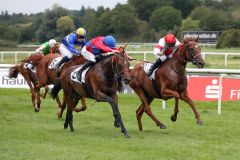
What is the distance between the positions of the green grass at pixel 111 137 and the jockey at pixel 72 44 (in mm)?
1297

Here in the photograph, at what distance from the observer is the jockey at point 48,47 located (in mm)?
15520

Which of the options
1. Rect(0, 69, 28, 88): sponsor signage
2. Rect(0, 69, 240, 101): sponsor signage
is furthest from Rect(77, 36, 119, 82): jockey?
Rect(0, 69, 28, 88): sponsor signage

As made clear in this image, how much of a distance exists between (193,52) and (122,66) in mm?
1694

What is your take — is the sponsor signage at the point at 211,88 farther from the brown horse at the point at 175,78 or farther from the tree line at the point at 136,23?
the tree line at the point at 136,23

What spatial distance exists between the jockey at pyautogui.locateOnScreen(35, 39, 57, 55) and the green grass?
160 centimetres

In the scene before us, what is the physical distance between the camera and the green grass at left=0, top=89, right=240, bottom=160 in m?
7.95

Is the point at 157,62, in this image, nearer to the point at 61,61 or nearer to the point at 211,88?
the point at 61,61

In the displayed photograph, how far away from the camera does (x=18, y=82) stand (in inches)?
805

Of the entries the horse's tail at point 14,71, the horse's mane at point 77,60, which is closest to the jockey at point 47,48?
the horse's tail at point 14,71

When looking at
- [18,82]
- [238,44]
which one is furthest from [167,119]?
[238,44]

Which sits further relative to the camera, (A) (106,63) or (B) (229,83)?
(B) (229,83)

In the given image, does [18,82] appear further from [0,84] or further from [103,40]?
[103,40]

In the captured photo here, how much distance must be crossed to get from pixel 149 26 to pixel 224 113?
4305 centimetres

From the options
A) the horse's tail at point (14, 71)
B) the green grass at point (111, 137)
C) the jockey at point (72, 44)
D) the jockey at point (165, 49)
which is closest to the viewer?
the green grass at point (111, 137)
